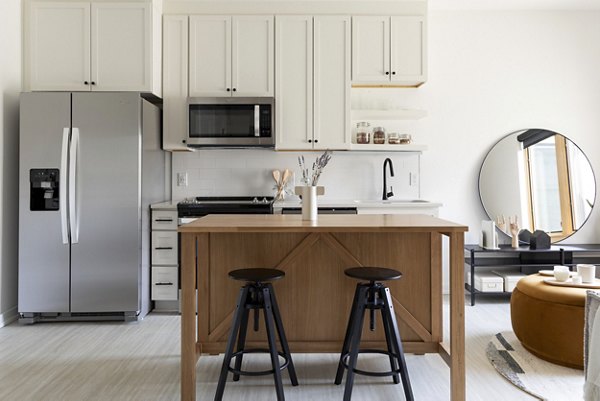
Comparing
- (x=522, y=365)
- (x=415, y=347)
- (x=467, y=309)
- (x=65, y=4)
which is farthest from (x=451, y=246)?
(x=65, y=4)

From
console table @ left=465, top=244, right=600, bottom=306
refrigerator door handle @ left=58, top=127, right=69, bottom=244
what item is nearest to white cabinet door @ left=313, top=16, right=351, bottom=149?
console table @ left=465, top=244, right=600, bottom=306

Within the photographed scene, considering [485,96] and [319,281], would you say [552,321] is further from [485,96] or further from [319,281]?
[485,96]

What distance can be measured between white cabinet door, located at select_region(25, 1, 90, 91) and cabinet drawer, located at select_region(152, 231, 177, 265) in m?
1.33

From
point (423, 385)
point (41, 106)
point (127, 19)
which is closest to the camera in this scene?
point (423, 385)

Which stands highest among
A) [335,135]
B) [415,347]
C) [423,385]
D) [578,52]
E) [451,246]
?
[578,52]

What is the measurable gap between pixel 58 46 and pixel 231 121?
57.8 inches

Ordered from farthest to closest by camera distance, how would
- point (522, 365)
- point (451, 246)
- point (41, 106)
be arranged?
1. point (41, 106)
2. point (522, 365)
3. point (451, 246)

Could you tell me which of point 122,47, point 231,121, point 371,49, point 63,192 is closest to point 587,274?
point 371,49

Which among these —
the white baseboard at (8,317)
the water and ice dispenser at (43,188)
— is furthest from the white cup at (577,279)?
the white baseboard at (8,317)

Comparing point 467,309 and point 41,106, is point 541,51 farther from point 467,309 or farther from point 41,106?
point 41,106

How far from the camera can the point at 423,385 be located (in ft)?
8.63

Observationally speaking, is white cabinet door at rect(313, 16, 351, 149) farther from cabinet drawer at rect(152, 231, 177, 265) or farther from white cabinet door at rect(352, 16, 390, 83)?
cabinet drawer at rect(152, 231, 177, 265)

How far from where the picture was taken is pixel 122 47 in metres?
4.04

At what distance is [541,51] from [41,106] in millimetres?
4410
